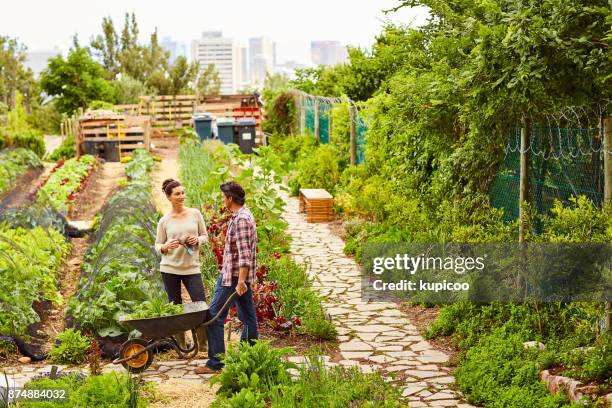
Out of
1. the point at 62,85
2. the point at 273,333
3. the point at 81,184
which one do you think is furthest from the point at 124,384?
the point at 62,85

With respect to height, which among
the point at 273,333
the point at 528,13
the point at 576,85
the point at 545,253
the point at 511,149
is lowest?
the point at 273,333

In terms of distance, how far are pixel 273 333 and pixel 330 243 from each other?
5386mm

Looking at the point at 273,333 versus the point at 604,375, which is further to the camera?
the point at 273,333

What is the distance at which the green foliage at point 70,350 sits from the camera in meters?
7.94

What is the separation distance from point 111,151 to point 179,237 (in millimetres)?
20973

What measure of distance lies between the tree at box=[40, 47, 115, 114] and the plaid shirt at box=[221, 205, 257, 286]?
34.8m

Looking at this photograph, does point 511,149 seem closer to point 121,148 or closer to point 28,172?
point 28,172

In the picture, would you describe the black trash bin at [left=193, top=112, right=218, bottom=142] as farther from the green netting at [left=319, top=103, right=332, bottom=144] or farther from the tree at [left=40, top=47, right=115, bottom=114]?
the tree at [left=40, top=47, right=115, bottom=114]

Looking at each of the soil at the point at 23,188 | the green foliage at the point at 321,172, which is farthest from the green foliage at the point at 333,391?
the green foliage at the point at 321,172

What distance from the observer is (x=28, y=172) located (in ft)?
78.4

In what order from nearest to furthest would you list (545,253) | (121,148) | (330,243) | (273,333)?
(545,253) → (273,333) → (330,243) → (121,148)

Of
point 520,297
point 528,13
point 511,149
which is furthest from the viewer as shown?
point 511,149

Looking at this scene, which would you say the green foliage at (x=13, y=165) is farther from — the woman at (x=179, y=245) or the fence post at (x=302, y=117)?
the woman at (x=179, y=245)

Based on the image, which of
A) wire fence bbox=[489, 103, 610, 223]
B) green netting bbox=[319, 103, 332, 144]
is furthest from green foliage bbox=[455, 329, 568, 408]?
green netting bbox=[319, 103, 332, 144]
